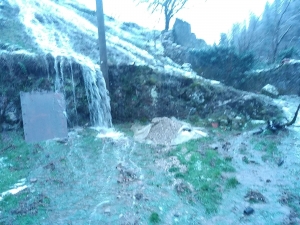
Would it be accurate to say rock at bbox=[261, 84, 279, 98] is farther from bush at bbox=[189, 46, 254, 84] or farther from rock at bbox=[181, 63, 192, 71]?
rock at bbox=[181, 63, 192, 71]

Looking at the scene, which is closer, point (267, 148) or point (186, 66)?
point (267, 148)

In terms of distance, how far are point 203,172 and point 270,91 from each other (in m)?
7.81

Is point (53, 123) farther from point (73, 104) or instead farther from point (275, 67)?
point (275, 67)

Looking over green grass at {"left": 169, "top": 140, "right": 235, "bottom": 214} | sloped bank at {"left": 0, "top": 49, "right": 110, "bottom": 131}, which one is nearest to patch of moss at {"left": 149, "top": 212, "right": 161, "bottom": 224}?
green grass at {"left": 169, "top": 140, "right": 235, "bottom": 214}

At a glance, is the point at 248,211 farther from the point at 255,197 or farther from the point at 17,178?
the point at 17,178

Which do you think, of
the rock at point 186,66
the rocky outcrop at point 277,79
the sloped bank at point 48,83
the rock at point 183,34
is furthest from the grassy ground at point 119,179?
the rock at point 183,34

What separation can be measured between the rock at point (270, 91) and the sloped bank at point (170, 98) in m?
1.82

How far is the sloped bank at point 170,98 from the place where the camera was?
10109 mm

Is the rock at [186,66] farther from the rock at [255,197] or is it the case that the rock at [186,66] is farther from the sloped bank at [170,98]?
the rock at [255,197]

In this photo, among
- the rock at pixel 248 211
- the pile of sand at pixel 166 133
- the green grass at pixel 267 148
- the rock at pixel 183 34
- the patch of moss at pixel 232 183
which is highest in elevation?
the rock at pixel 183 34

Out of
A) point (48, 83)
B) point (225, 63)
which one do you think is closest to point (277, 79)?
point (225, 63)

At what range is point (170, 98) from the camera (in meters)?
10.6

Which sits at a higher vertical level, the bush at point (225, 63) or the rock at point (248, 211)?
the bush at point (225, 63)

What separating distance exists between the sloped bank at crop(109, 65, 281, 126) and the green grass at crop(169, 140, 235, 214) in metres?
2.97
